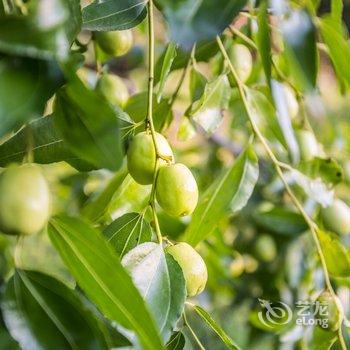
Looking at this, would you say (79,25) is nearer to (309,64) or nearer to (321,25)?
(309,64)

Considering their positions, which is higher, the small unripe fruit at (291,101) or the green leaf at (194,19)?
the green leaf at (194,19)

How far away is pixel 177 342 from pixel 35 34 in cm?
25

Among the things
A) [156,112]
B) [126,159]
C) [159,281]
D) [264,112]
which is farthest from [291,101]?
[159,281]

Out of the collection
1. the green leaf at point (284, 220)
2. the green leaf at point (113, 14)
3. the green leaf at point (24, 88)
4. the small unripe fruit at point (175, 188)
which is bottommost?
the green leaf at point (284, 220)

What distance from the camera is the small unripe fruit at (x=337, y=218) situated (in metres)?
0.77

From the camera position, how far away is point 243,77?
711mm

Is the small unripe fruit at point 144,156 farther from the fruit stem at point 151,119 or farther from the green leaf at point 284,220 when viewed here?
the green leaf at point 284,220

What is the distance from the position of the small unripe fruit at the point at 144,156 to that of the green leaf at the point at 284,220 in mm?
424

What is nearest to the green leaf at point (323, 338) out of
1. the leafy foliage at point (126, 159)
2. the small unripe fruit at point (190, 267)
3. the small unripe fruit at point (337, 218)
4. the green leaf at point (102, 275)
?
the leafy foliage at point (126, 159)

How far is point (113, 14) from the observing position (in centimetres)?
50

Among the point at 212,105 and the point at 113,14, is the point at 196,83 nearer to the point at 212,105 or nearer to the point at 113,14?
the point at 212,105

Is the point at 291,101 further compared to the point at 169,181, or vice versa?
the point at 291,101

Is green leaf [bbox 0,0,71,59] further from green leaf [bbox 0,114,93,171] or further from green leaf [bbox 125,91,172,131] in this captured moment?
green leaf [bbox 125,91,172,131]

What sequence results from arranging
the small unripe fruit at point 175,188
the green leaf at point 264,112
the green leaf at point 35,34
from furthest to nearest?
the green leaf at point 264,112
the small unripe fruit at point 175,188
the green leaf at point 35,34
